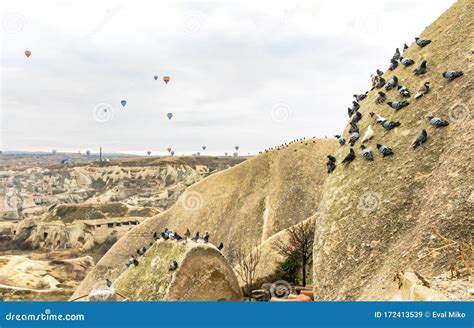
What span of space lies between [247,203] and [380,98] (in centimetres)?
7699

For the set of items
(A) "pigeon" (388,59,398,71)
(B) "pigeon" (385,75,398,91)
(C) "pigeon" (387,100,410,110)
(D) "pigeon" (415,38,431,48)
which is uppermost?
(D) "pigeon" (415,38,431,48)

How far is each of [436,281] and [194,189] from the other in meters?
122

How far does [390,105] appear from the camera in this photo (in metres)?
44.5

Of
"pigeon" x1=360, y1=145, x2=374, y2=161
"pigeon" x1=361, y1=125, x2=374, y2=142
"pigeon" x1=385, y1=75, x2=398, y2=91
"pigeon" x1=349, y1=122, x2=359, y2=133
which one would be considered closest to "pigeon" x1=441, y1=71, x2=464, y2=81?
"pigeon" x1=385, y1=75, x2=398, y2=91

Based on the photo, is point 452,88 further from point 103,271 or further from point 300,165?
point 103,271

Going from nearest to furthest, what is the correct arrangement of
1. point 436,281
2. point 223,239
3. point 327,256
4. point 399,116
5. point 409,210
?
point 436,281
point 409,210
point 327,256
point 399,116
point 223,239

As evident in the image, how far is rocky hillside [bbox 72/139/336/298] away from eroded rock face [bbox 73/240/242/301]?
68.0 meters

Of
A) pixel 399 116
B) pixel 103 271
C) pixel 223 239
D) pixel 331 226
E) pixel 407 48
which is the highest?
pixel 407 48

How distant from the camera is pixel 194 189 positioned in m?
137

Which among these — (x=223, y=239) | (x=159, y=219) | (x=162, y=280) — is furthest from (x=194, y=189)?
(x=162, y=280)

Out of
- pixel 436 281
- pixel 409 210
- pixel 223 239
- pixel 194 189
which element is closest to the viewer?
pixel 436 281

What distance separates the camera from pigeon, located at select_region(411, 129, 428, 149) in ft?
122

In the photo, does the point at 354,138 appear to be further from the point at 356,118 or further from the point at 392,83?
the point at 392,83

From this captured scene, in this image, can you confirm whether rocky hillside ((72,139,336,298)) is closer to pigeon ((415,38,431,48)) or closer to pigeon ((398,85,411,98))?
pigeon ((415,38,431,48))
